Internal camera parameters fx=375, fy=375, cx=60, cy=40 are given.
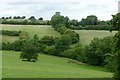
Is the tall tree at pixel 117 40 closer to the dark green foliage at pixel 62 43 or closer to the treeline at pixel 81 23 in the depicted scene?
the dark green foliage at pixel 62 43

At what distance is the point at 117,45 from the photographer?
32.4 m

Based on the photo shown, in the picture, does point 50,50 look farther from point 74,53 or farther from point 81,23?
point 81,23

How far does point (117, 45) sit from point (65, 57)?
8380 centimetres

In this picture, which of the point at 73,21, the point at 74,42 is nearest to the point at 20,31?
the point at 74,42

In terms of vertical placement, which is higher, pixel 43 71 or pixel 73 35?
pixel 73 35

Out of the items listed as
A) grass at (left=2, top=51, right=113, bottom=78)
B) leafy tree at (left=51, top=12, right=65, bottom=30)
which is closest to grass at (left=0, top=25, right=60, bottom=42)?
leafy tree at (left=51, top=12, right=65, bottom=30)

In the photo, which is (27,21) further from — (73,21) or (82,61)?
(82,61)

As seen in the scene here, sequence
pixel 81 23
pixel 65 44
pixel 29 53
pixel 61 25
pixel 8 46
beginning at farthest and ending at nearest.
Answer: pixel 81 23 < pixel 61 25 < pixel 65 44 < pixel 8 46 < pixel 29 53

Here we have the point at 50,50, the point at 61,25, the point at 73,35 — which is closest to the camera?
the point at 50,50

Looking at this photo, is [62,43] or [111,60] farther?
[62,43]

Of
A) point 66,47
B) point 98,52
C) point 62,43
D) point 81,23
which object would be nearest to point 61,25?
point 81,23

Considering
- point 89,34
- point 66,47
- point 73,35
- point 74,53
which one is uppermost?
point 89,34

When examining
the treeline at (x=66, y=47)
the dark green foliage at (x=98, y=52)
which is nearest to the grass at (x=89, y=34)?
the treeline at (x=66, y=47)

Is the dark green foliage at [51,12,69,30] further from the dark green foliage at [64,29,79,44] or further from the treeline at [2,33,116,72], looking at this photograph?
the treeline at [2,33,116,72]
